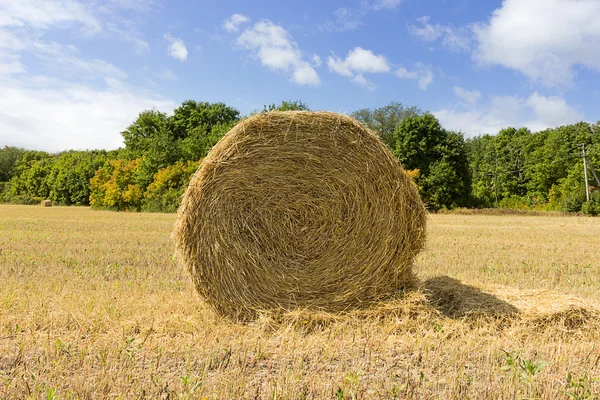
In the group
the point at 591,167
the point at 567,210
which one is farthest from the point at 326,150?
the point at 591,167

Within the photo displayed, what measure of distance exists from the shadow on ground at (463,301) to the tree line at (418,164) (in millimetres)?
26631

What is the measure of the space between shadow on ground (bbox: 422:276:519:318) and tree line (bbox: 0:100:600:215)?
26.6 meters

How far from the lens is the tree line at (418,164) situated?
36638mm

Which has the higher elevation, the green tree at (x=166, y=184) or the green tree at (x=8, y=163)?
the green tree at (x=8, y=163)

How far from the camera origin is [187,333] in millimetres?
4348

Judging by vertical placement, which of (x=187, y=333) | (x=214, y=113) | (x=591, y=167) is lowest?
(x=187, y=333)

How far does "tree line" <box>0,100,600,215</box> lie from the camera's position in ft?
120

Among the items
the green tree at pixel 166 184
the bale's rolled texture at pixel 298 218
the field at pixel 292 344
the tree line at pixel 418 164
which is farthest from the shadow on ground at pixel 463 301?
the green tree at pixel 166 184

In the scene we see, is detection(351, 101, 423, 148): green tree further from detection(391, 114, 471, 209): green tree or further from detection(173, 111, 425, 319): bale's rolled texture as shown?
detection(173, 111, 425, 319): bale's rolled texture

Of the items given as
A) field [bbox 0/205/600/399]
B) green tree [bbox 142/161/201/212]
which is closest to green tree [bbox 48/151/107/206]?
green tree [bbox 142/161/201/212]

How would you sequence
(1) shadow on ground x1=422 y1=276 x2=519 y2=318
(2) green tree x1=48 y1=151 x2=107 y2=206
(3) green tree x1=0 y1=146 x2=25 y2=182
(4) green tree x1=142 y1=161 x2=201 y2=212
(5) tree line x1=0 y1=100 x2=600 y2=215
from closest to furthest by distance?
(1) shadow on ground x1=422 y1=276 x2=519 y2=318, (4) green tree x1=142 y1=161 x2=201 y2=212, (5) tree line x1=0 y1=100 x2=600 y2=215, (2) green tree x1=48 y1=151 x2=107 y2=206, (3) green tree x1=0 y1=146 x2=25 y2=182

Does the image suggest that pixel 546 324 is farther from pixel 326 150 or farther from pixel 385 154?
pixel 326 150

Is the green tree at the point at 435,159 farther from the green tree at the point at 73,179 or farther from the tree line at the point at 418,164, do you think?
the green tree at the point at 73,179

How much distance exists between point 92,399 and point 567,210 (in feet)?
117
